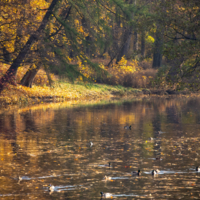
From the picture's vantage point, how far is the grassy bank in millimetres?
29656

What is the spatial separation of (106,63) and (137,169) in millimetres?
41030

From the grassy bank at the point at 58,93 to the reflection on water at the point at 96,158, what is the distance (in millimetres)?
9087

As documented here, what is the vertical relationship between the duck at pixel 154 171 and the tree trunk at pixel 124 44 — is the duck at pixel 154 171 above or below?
below

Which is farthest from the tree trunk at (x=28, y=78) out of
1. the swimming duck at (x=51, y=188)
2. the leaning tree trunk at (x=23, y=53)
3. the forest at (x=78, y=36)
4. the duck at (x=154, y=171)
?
the swimming duck at (x=51, y=188)

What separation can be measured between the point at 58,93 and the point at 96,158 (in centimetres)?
2524

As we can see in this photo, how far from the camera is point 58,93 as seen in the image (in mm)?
36406

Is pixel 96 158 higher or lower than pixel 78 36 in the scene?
lower

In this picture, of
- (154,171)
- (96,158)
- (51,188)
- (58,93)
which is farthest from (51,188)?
(58,93)

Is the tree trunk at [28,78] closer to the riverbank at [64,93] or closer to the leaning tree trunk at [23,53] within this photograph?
the riverbank at [64,93]

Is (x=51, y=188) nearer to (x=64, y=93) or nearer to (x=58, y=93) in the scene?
(x=58, y=93)

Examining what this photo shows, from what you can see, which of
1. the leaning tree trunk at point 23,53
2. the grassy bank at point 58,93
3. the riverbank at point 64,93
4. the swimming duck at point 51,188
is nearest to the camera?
the swimming duck at point 51,188

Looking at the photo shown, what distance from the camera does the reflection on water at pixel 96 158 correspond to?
27.7 ft

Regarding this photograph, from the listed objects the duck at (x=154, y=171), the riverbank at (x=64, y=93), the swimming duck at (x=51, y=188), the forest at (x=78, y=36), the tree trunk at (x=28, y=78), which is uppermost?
the forest at (x=78, y=36)

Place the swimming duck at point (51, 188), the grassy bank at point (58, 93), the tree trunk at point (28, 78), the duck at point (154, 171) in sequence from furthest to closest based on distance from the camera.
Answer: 1. the tree trunk at point (28, 78)
2. the grassy bank at point (58, 93)
3. the duck at point (154, 171)
4. the swimming duck at point (51, 188)
